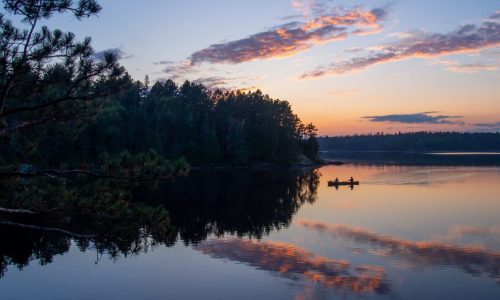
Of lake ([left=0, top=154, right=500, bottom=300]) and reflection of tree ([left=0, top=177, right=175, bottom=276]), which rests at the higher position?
reflection of tree ([left=0, top=177, right=175, bottom=276])

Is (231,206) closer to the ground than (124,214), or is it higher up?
closer to the ground

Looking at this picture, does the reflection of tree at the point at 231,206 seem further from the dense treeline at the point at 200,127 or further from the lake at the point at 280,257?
the dense treeline at the point at 200,127

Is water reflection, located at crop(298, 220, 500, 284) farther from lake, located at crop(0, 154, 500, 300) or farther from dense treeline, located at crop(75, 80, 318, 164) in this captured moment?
dense treeline, located at crop(75, 80, 318, 164)

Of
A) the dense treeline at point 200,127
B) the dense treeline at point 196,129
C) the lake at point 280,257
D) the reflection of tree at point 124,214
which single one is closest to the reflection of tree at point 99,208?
the reflection of tree at point 124,214

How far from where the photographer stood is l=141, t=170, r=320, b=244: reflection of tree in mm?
30745

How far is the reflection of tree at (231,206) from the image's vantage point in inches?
1210

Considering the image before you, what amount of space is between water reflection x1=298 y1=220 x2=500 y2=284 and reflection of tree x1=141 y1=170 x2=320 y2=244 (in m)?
6.95

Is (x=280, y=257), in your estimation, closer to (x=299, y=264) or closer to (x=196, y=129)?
(x=299, y=264)

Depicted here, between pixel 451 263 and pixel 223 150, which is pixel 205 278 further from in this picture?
pixel 223 150

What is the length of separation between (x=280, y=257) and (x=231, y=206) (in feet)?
61.9

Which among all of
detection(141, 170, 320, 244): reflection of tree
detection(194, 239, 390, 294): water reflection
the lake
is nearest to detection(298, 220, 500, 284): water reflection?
the lake

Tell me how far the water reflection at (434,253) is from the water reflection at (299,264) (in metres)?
3.13

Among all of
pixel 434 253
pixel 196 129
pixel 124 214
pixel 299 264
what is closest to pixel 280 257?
pixel 299 264

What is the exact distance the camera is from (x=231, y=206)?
41469 millimetres
